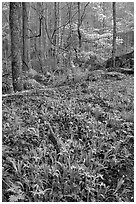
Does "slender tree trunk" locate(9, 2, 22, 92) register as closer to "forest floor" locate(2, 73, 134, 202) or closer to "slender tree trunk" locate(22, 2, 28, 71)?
"forest floor" locate(2, 73, 134, 202)

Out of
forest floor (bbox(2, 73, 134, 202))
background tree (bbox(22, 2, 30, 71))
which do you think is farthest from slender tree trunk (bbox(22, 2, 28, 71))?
forest floor (bbox(2, 73, 134, 202))

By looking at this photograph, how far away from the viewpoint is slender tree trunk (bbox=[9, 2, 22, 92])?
21.8 ft

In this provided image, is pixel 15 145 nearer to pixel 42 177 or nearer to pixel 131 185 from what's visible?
pixel 42 177

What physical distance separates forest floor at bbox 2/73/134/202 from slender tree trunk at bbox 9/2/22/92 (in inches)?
43.7

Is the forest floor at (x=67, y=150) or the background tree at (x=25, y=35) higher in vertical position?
the background tree at (x=25, y=35)

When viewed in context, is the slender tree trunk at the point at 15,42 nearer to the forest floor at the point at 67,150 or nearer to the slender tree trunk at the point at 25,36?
the forest floor at the point at 67,150

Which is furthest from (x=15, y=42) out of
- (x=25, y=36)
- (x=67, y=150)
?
(x=25, y=36)

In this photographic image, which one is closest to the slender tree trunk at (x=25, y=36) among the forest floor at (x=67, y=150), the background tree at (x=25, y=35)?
the background tree at (x=25, y=35)

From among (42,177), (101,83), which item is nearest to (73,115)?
(42,177)

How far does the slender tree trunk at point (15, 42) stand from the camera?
262 inches

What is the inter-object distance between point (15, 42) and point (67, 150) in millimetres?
4306

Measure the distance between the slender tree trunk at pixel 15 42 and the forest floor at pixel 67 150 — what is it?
111cm

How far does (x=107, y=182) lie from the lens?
142 inches

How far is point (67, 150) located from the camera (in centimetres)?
400
